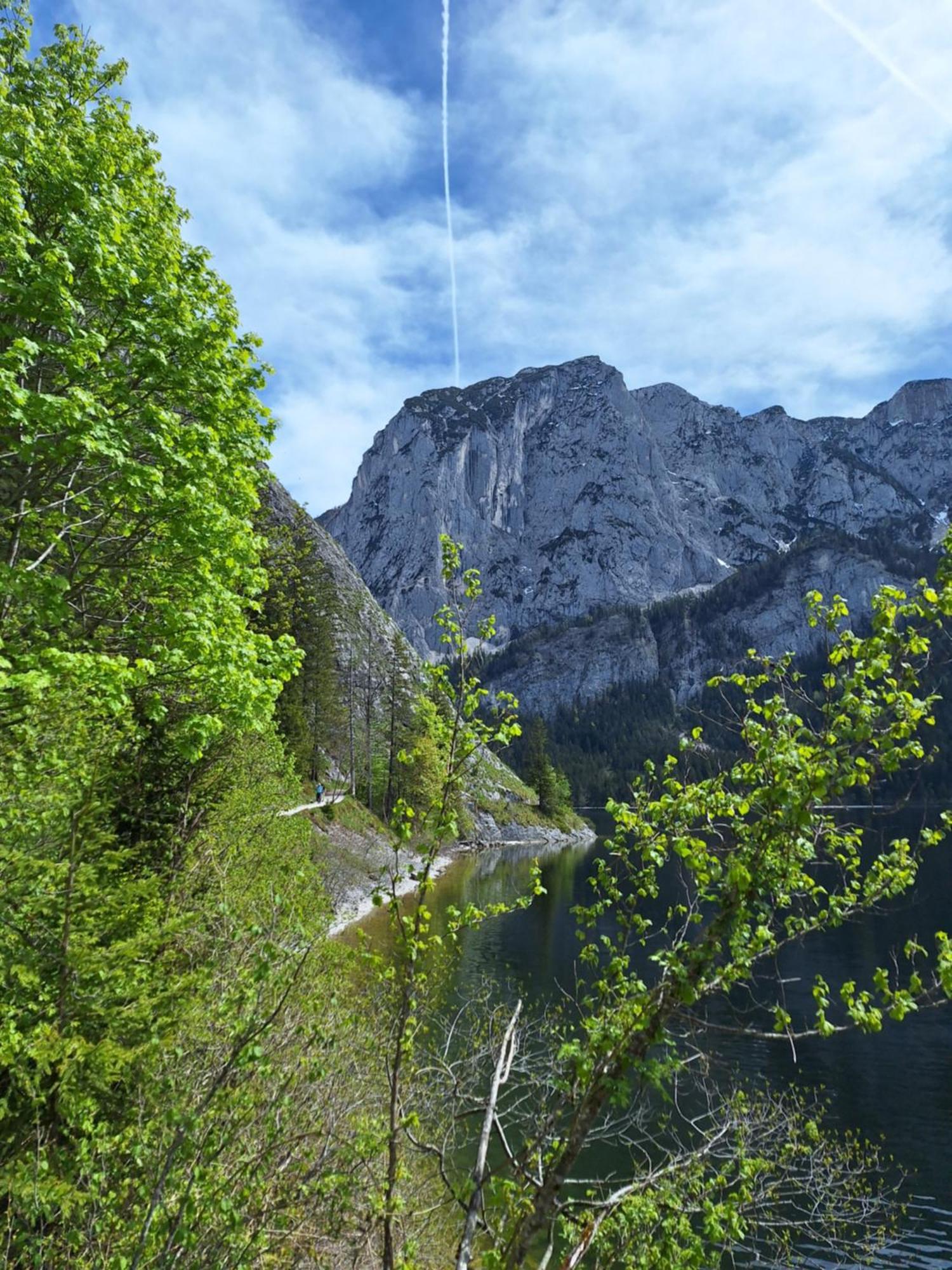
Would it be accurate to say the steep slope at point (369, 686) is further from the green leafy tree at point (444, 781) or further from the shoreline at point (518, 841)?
the green leafy tree at point (444, 781)

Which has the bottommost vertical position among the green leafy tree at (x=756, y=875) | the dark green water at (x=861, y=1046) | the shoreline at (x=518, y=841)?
the shoreline at (x=518, y=841)

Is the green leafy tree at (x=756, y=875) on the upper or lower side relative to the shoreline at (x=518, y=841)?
upper

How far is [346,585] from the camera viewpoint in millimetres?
110938

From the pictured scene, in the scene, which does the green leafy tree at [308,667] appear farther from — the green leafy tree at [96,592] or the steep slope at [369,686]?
the green leafy tree at [96,592]

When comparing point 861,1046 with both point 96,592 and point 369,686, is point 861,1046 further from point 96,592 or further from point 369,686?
point 369,686

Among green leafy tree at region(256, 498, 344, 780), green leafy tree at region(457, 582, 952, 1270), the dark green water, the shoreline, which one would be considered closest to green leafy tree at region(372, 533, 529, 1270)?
green leafy tree at region(457, 582, 952, 1270)

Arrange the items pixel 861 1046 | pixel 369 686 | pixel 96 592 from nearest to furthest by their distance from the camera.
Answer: pixel 96 592, pixel 861 1046, pixel 369 686

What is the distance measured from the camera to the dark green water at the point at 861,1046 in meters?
18.1

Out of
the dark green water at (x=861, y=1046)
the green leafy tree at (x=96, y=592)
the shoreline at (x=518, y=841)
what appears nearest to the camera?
the green leafy tree at (x=96, y=592)

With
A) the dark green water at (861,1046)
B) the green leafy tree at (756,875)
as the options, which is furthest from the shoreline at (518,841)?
the green leafy tree at (756,875)

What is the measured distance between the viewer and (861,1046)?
29031mm

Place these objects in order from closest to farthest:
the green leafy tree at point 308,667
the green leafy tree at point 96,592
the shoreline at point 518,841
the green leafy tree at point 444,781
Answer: the green leafy tree at point 444,781
the green leafy tree at point 96,592
the green leafy tree at point 308,667
the shoreline at point 518,841

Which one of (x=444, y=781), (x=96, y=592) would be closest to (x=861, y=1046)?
(x=444, y=781)

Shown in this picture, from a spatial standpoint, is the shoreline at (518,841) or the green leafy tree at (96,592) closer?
the green leafy tree at (96,592)
